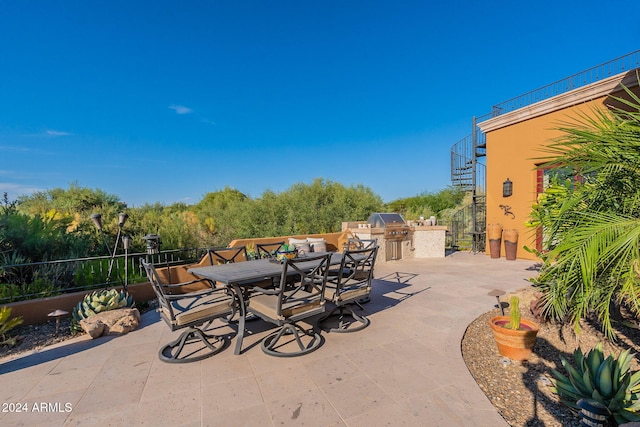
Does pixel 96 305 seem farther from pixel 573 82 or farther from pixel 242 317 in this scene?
pixel 573 82

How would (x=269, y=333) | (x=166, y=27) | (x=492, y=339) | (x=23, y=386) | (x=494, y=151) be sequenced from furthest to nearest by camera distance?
(x=494, y=151) → (x=166, y=27) → (x=269, y=333) → (x=492, y=339) → (x=23, y=386)

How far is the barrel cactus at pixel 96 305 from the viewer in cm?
353

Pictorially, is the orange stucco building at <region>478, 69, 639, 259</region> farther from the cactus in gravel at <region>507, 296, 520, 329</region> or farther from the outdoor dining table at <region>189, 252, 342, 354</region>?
the outdoor dining table at <region>189, 252, 342, 354</region>

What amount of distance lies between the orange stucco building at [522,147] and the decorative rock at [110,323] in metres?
7.54

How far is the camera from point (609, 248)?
148 centimetres

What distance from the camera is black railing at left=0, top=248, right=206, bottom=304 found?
381 cm

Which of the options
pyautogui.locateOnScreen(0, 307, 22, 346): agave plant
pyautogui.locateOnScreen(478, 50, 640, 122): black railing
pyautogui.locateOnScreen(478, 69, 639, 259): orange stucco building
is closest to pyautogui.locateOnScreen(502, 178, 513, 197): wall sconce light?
pyautogui.locateOnScreen(478, 69, 639, 259): orange stucco building

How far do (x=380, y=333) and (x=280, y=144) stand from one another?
14.7 metres

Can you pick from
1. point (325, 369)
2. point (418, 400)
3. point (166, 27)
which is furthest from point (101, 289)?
point (166, 27)

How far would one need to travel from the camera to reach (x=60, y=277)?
4.36 metres

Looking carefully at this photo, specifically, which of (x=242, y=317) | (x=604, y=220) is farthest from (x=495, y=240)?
(x=242, y=317)

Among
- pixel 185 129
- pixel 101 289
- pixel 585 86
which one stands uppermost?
pixel 185 129

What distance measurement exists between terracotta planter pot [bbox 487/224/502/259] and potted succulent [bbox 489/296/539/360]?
609 cm

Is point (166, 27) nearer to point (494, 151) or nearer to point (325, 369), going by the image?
point (325, 369)
